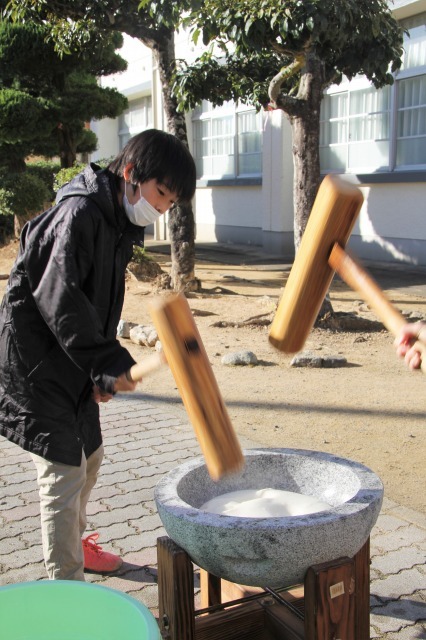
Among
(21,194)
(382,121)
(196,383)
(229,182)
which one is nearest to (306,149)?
(196,383)

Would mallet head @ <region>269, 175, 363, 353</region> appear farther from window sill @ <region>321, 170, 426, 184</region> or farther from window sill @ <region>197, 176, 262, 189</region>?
window sill @ <region>197, 176, 262, 189</region>

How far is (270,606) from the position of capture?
2.46 m

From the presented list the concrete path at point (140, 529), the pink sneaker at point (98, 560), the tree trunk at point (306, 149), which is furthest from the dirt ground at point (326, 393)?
Result: the pink sneaker at point (98, 560)

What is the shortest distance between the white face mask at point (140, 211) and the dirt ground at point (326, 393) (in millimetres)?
2331

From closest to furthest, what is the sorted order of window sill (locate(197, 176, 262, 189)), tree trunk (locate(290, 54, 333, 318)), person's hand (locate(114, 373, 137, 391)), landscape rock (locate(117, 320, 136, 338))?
1. person's hand (locate(114, 373, 137, 391))
2. tree trunk (locate(290, 54, 333, 318))
3. landscape rock (locate(117, 320, 136, 338))
4. window sill (locate(197, 176, 262, 189))

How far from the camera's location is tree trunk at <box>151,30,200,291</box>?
33.0 feet

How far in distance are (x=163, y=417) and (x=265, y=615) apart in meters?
3.14

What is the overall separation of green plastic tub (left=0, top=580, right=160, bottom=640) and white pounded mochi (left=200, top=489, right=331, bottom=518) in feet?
2.20

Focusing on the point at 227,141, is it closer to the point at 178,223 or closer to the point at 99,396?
the point at 178,223

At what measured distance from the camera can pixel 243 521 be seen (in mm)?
1993

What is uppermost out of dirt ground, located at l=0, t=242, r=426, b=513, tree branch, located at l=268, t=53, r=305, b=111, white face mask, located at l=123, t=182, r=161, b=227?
tree branch, located at l=268, t=53, r=305, b=111

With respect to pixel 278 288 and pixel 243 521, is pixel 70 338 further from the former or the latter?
pixel 278 288

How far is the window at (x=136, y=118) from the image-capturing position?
22417 millimetres

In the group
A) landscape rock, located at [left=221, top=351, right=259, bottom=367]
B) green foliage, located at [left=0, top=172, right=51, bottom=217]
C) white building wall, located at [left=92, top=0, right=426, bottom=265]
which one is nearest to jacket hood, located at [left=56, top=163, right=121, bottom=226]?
landscape rock, located at [left=221, top=351, right=259, bottom=367]
